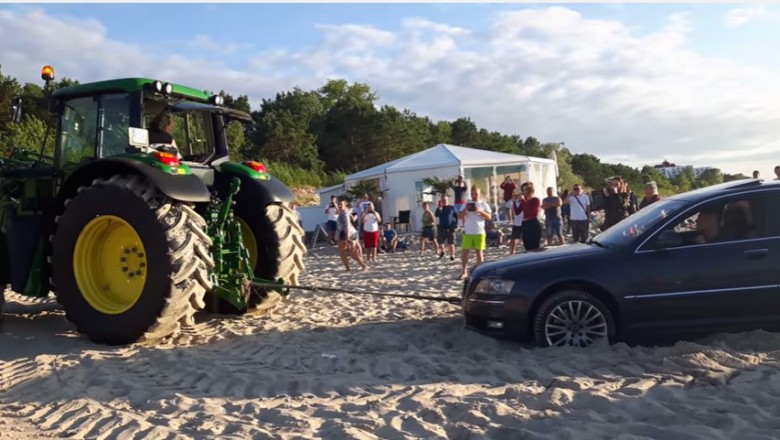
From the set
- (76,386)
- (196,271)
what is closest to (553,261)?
(196,271)

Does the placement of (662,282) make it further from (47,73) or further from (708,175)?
(708,175)

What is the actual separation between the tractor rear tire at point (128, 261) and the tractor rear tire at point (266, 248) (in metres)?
1.24

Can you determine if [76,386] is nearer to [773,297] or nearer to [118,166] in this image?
[118,166]

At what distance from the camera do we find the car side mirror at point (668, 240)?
5.61m

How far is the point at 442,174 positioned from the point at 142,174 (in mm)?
17435

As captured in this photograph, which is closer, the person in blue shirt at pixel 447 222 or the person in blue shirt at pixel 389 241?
the person in blue shirt at pixel 447 222

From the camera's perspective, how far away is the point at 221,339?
636 centimetres

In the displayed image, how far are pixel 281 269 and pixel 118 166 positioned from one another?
2239 mm

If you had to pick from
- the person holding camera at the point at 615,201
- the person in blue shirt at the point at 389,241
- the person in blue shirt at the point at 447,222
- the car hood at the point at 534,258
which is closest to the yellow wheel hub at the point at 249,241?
the car hood at the point at 534,258

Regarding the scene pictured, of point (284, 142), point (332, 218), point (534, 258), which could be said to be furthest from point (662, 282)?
point (284, 142)

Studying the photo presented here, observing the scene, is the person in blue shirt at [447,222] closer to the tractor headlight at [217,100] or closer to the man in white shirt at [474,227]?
the man in white shirt at [474,227]

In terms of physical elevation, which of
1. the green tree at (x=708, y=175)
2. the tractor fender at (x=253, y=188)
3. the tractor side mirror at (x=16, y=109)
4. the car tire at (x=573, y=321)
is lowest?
the car tire at (x=573, y=321)

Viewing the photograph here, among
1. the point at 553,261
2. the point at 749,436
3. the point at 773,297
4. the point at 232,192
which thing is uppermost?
the point at 232,192

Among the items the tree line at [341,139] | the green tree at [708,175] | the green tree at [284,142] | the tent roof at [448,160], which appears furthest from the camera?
the green tree at [708,175]
